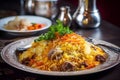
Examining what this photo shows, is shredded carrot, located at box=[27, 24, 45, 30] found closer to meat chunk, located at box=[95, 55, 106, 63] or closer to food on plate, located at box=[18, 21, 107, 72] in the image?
food on plate, located at box=[18, 21, 107, 72]

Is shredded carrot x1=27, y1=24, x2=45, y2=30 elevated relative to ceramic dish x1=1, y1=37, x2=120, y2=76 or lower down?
elevated

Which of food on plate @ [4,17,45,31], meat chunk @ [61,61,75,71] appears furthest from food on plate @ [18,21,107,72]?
food on plate @ [4,17,45,31]

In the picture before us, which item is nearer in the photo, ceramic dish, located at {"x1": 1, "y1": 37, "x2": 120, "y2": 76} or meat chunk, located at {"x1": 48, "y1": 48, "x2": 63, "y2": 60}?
ceramic dish, located at {"x1": 1, "y1": 37, "x2": 120, "y2": 76}

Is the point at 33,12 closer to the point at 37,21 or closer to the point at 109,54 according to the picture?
the point at 37,21

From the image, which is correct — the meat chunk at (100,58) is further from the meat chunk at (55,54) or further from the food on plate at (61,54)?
the meat chunk at (55,54)

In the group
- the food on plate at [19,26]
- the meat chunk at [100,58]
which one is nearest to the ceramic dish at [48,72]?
the meat chunk at [100,58]

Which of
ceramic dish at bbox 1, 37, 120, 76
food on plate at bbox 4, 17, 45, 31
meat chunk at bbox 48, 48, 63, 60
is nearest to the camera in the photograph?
ceramic dish at bbox 1, 37, 120, 76

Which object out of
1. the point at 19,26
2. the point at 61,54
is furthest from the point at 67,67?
the point at 19,26

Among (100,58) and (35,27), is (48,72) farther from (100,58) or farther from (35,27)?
(35,27)
